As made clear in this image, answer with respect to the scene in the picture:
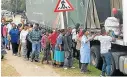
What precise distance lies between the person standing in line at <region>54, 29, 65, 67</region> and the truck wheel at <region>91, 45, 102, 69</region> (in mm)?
1075

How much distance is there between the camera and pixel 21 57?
651 inches

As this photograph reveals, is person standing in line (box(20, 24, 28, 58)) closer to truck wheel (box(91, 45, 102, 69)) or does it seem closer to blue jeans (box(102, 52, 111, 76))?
truck wheel (box(91, 45, 102, 69))

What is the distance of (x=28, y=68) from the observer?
13.2m

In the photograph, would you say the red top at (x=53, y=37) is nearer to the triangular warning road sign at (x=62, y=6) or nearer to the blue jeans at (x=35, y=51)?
the blue jeans at (x=35, y=51)

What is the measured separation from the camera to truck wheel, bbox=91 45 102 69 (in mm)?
12773

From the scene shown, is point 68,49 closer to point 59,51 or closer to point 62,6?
point 59,51

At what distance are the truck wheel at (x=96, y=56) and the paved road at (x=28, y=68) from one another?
1534 millimetres

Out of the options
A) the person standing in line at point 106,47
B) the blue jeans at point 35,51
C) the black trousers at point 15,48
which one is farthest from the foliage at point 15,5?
the person standing in line at point 106,47

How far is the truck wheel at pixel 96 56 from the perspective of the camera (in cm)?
1277

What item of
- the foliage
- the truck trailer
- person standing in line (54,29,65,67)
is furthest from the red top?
the foliage

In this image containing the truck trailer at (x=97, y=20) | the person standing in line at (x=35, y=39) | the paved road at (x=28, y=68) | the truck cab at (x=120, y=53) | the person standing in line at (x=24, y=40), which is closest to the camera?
the truck cab at (x=120, y=53)

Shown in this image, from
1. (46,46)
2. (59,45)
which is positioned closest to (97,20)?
(59,45)

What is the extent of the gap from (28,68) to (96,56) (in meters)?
2.44

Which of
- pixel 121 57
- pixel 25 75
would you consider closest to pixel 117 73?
pixel 121 57
